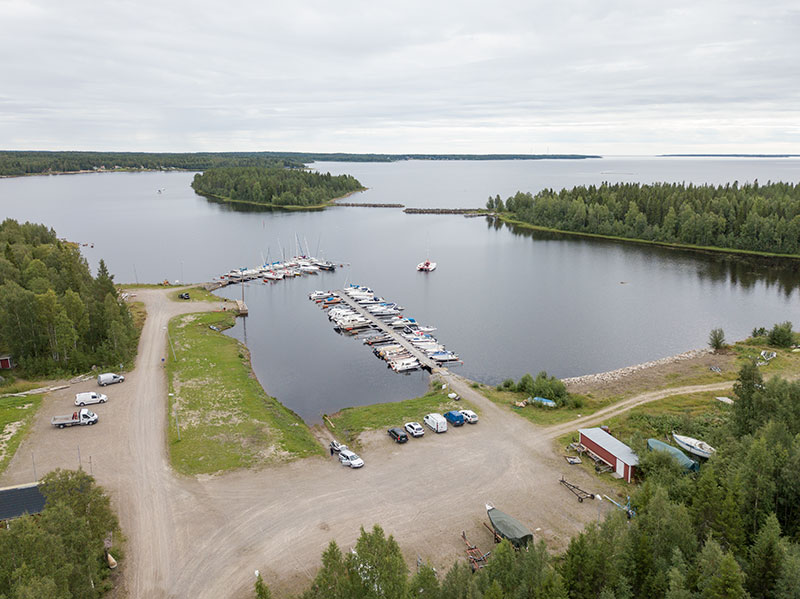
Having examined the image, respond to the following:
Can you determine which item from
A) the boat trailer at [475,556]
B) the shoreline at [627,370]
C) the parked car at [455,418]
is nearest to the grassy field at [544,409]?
the parked car at [455,418]

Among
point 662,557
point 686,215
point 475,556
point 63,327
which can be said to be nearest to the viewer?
point 662,557

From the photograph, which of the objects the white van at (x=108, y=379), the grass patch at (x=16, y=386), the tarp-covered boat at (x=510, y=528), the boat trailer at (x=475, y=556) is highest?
the white van at (x=108, y=379)

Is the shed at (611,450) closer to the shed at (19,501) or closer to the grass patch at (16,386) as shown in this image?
the shed at (19,501)

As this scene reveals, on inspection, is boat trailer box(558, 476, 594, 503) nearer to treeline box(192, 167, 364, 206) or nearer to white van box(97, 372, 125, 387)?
white van box(97, 372, 125, 387)

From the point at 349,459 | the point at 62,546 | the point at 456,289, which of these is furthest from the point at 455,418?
the point at 456,289

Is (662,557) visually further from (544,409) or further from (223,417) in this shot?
(223,417)

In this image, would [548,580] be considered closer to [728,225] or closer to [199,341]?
[199,341]
